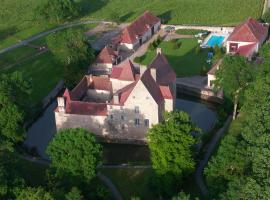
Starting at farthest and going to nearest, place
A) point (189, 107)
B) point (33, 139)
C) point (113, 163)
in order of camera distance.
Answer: point (189, 107), point (33, 139), point (113, 163)

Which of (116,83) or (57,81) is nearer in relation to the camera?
(116,83)

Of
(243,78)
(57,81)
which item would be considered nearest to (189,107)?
(243,78)

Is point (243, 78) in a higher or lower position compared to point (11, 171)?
higher

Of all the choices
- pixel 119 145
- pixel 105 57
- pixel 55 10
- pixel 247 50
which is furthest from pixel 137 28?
pixel 119 145

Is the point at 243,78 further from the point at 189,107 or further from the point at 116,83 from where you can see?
the point at 116,83

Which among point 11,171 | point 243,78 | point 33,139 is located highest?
point 243,78

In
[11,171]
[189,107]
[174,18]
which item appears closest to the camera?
[11,171]
